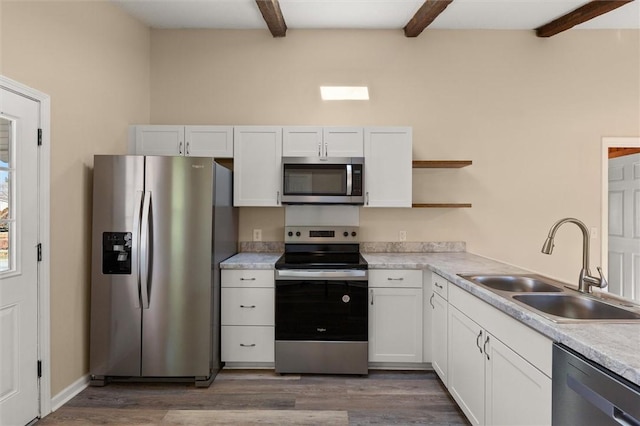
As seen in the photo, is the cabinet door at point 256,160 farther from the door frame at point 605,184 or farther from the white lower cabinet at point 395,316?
the door frame at point 605,184

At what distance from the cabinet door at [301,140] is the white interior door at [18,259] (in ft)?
5.68

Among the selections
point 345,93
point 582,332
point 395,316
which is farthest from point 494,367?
point 345,93

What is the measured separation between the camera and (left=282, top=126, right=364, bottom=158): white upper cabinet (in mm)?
3094

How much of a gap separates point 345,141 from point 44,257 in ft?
7.70

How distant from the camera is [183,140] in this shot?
312cm

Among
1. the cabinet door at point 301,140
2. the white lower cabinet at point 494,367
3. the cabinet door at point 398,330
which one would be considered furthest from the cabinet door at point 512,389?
the cabinet door at point 301,140

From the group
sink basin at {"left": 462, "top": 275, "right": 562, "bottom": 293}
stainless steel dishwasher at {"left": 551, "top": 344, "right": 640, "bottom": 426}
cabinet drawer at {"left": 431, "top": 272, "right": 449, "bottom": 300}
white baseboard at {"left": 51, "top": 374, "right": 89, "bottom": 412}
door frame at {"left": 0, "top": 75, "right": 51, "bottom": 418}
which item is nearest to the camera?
stainless steel dishwasher at {"left": 551, "top": 344, "right": 640, "bottom": 426}

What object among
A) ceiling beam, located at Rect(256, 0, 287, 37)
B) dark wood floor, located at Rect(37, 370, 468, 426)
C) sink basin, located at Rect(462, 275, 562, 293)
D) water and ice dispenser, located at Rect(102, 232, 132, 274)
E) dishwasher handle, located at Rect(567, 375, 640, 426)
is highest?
ceiling beam, located at Rect(256, 0, 287, 37)

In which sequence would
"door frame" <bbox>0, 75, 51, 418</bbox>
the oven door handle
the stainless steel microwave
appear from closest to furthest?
"door frame" <bbox>0, 75, 51, 418</bbox> < the oven door handle < the stainless steel microwave

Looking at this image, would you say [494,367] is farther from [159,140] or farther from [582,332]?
[159,140]

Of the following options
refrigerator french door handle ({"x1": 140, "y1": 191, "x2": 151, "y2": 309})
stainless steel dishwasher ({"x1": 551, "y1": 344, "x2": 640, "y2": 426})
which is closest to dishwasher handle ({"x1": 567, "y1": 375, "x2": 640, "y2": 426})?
stainless steel dishwasher ({"x1": 551, "y1": 344, "x2": 640, "y2": 426})

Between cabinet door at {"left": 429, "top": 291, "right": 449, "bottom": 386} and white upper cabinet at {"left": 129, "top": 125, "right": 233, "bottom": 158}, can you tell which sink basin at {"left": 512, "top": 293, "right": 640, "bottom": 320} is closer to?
cabinet door at {"left": 429, "top": 291, "right": 449, "bottom": 386}

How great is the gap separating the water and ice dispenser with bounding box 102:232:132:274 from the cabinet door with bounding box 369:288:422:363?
72.9 inches

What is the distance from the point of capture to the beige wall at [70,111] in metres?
2.12
